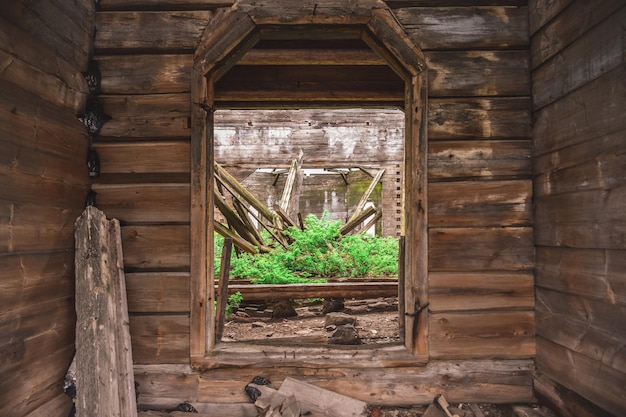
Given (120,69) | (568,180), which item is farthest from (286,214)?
(568,180)

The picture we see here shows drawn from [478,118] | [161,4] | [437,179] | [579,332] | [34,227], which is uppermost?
[161,4]

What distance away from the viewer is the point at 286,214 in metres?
8.75

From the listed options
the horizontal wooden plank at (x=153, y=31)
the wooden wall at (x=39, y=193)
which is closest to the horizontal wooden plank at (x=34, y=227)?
the wooden wall at (x=39, y=193)

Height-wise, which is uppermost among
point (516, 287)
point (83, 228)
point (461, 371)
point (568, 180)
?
point (568, 180)

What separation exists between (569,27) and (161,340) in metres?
3.17

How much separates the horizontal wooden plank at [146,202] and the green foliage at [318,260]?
3.88 metres

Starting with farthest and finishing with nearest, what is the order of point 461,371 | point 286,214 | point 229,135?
point 286,214, point 229,135, point 461,371

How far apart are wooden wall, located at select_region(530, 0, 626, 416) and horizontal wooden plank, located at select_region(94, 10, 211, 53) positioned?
2.27 metres

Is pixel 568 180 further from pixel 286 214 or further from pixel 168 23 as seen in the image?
pixel 286 214

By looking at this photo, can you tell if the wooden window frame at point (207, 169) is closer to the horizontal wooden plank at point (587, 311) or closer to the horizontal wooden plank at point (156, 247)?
the horizontal wooden plank at point (156, 247)

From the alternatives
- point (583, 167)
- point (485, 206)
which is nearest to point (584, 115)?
point (583, 167)

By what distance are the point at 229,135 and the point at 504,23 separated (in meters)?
5.35

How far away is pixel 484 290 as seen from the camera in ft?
8.34

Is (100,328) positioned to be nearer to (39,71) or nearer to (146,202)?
(146,202)
